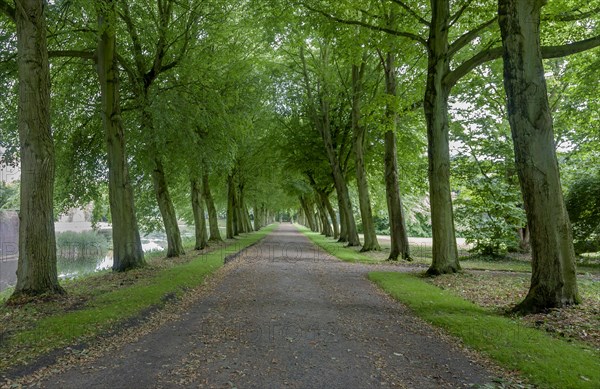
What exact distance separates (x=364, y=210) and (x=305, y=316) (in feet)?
49.0

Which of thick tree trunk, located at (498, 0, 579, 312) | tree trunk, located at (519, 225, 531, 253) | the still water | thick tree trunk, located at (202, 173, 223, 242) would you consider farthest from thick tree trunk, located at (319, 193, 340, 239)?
thick tree trunk, located at (498, 0, 579, 312)

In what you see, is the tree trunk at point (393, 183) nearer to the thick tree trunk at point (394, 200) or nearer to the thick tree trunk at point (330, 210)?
the thick tree trunk at point (394, 200)

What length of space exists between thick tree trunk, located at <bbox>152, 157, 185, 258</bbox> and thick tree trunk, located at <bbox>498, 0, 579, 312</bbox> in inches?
491

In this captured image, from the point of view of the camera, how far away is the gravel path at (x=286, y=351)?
479 cm

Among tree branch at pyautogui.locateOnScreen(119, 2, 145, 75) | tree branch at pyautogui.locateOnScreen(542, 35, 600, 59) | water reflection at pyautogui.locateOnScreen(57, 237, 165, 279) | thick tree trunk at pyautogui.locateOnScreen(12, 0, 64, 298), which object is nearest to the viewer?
→ thick tree trunk at pyautogui.locateOnScreen(12, 0, 64, 298)

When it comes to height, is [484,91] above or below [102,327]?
above

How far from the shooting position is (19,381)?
4668 mm

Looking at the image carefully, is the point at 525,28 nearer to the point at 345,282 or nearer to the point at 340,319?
the point at 340,319

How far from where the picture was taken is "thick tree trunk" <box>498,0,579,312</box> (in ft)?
23.5

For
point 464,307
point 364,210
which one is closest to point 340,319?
point 464,307

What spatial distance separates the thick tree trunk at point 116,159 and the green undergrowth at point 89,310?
3.35ft

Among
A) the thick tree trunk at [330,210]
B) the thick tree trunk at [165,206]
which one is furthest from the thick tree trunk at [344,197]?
the thick tree trunk at [165,206]

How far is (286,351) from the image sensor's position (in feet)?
19.0

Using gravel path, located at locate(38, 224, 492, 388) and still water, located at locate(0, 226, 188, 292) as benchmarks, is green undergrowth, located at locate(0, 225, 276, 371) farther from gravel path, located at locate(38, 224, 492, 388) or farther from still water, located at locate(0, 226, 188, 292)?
still water, located at locate(0, 226, 188, 292)
